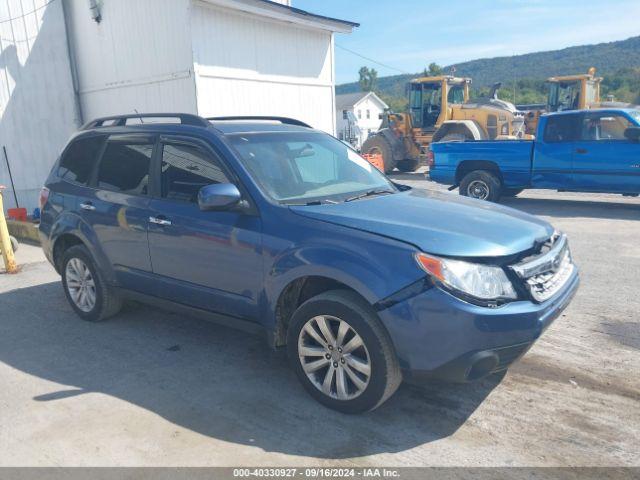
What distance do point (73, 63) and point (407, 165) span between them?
447 inches

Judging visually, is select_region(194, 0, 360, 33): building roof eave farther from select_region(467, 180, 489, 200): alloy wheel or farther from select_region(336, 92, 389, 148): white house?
select_region(336, 92, 389, 148): white house

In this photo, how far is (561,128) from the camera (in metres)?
10.6

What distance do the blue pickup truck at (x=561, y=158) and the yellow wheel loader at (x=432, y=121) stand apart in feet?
17.9

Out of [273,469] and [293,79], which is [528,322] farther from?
[293,79]

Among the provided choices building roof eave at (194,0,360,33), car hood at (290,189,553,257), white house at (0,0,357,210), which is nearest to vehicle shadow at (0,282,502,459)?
car hood at (290,189,553,257)

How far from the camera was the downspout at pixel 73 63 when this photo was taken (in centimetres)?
1067

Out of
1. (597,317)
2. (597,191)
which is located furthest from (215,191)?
(597,191)

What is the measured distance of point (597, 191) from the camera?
34.0ft

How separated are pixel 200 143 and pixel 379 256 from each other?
1.83 meters

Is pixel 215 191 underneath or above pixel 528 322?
above

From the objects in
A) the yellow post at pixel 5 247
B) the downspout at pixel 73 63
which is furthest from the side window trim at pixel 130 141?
the downspout at pixel 73 63

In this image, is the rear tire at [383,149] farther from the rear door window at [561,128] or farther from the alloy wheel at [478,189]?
the rear door window at [561,128]

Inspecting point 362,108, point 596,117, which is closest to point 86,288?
point 596,117

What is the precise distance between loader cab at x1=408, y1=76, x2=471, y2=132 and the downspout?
431 inches
